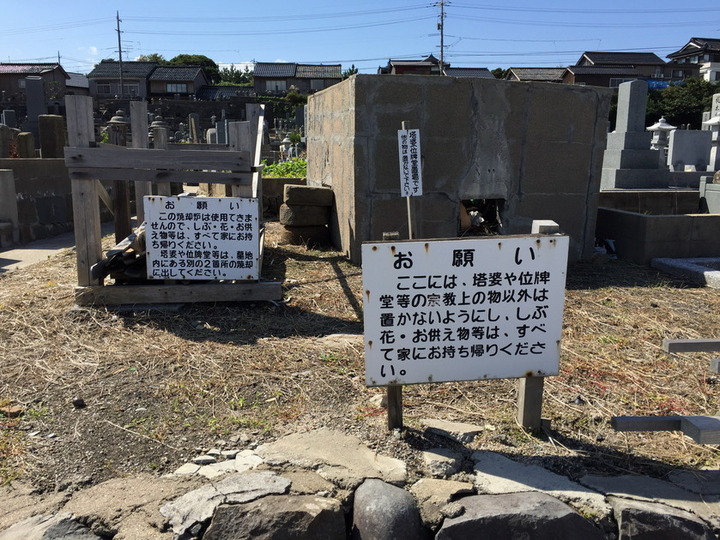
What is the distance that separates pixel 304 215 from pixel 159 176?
116 inches

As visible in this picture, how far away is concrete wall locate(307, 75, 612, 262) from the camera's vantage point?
6820 mm

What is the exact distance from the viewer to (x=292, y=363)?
14.1 ft

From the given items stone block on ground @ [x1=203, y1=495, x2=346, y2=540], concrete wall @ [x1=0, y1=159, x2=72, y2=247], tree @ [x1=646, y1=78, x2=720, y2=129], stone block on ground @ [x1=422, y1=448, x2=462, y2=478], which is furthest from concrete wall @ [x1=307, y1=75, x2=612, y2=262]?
tree @ [x1=646, y1=78, x2=720, y2=129]

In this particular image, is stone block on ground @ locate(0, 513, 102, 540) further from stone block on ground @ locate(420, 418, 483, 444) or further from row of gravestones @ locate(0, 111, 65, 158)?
row of gravestones @ locate(0, 111, 65, 158)

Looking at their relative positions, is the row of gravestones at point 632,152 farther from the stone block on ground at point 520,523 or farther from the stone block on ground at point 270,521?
the stone block on ground at point 270,521

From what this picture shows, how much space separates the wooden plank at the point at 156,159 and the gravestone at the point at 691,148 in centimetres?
1822

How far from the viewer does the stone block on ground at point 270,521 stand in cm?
258

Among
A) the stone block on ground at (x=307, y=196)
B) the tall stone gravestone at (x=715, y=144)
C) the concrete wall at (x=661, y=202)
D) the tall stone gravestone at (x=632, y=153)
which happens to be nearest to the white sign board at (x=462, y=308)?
the stone block on ground at (x=307, y=196)

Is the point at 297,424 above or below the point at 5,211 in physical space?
below

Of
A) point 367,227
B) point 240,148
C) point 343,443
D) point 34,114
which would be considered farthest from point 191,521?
point 34,114

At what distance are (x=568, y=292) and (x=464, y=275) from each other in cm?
363

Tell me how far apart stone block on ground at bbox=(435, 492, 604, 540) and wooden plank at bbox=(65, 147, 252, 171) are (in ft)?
12.3

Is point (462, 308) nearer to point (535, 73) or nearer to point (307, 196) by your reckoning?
point (307, 196)

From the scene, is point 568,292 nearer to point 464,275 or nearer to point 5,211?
point 464,275
